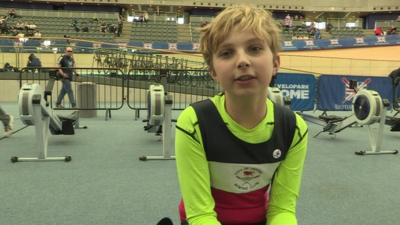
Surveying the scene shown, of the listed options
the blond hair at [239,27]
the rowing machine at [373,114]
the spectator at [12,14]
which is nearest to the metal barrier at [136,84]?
the rowing machine at [373,114]

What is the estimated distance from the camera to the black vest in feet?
5.50

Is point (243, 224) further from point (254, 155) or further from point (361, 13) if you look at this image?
point (361, 13)

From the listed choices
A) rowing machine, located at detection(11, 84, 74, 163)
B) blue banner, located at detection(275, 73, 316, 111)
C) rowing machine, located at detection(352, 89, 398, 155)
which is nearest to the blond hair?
rowing machine, located at detection(11, 84, 74, 163)

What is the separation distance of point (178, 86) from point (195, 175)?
37.3 ft

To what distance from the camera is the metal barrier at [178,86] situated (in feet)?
41.3

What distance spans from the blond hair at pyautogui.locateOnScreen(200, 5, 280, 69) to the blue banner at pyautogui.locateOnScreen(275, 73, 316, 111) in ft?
29.8

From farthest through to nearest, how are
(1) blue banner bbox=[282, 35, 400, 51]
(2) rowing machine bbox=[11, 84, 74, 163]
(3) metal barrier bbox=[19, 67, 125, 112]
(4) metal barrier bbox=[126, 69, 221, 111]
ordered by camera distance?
(1) blue banner bbox=[282, 35, 400, 51] < (3) metal barrier bbox=[19, 67, 125, 112] < (4) metal barrier bbox=[126, 69, 221, 111] < (2) rowing machine bbox=[11, 84, 74, 163]

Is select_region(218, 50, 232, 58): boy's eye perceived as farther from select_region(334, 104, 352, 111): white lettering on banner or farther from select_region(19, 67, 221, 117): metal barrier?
select_region(19, 67, 221, 117): metal barrier

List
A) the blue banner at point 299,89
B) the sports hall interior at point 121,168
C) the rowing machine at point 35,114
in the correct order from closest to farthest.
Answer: the sports hall interior at point 121,168, the rowing machine at point 35,114, the blue banner at point 299,89

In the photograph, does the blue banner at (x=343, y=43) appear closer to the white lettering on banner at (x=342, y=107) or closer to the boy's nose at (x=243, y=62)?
the white lettering on banner at (x=342, y=107)

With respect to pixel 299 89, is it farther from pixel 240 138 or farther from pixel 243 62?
pixel 243 62

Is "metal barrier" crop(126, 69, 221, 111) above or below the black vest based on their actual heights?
below

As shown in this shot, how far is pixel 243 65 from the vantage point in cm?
149

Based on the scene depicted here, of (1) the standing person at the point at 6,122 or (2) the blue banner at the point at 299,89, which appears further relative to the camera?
(2) the blue banner at the point at 299,89
